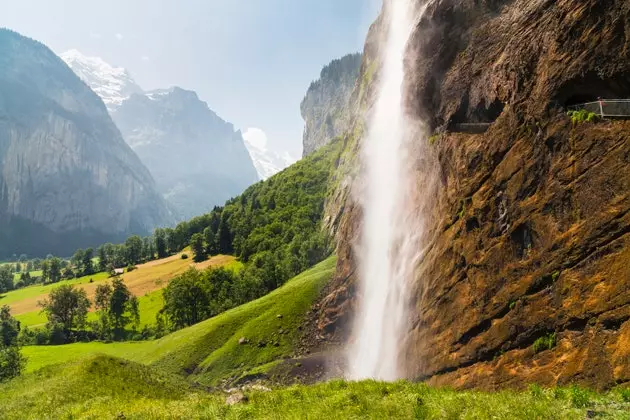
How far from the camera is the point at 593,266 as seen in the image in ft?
59.4

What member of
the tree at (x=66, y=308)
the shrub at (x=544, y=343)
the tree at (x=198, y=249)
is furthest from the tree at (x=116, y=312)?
the shrub at (x=544, y=343)

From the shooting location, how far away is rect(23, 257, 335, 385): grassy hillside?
213 ft

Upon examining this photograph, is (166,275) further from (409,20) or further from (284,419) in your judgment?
(284,419)

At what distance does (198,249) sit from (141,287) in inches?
1341

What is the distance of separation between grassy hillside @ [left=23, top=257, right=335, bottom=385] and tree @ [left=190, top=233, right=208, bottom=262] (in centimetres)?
8437

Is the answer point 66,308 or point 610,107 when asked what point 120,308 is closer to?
point 66,308

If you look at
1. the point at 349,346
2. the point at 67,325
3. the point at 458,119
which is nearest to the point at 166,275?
the point at 67,325

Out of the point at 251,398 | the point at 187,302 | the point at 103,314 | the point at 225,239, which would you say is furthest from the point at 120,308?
the point at 251,398

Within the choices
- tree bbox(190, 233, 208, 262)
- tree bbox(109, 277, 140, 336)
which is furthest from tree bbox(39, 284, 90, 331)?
tree bbox(190, 233, 208, 262)

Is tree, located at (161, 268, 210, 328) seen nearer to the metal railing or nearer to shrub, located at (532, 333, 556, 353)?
shrub, located at (532, 333, 556, 353)

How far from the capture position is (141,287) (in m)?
149

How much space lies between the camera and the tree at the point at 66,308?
112m

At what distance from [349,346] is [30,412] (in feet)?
133

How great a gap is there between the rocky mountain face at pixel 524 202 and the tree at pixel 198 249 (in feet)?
503
